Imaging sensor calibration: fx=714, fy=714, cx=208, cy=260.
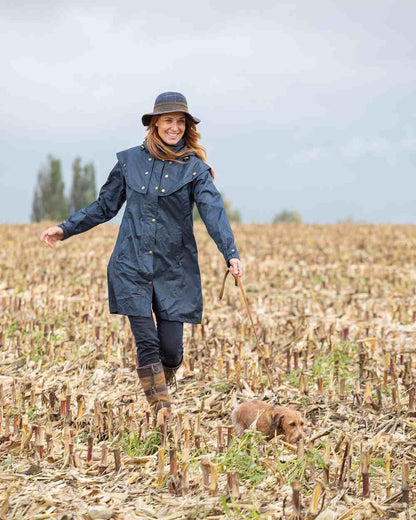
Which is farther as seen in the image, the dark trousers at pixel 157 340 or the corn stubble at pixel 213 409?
the dark trousers at pixel 157 340

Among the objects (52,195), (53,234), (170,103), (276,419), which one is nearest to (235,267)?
(276,419)

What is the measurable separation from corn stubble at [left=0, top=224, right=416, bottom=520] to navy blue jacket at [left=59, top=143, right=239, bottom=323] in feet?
2.33

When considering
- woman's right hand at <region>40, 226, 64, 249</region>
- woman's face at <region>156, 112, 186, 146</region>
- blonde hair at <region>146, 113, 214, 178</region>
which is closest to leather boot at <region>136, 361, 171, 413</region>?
woman's right hand at <region>40, 226, 64, 249</region>

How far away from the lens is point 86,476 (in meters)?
3.92

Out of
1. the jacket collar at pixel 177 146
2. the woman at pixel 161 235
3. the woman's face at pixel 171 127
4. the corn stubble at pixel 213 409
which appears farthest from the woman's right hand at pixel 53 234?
the corn stubble at pixel 213 409

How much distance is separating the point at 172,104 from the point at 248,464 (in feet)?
7.49

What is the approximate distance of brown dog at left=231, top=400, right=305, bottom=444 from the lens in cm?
418

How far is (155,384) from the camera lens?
15.2 ft

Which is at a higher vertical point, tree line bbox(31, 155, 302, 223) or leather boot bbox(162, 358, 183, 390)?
tree line bbox(31, 155, 302, 223)

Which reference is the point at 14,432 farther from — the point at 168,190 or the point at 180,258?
the point at 168,190

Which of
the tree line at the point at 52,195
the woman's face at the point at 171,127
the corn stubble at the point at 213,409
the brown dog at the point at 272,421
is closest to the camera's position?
the corn stubble at the point at 213,409

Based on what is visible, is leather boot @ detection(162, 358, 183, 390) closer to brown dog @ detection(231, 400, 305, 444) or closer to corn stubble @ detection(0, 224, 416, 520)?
corn stubble @ detection(0, 224, 416, 520)

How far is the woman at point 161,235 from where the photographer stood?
4.59 metres

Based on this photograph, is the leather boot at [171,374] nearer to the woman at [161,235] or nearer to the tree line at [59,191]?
the woman at [161,235]
